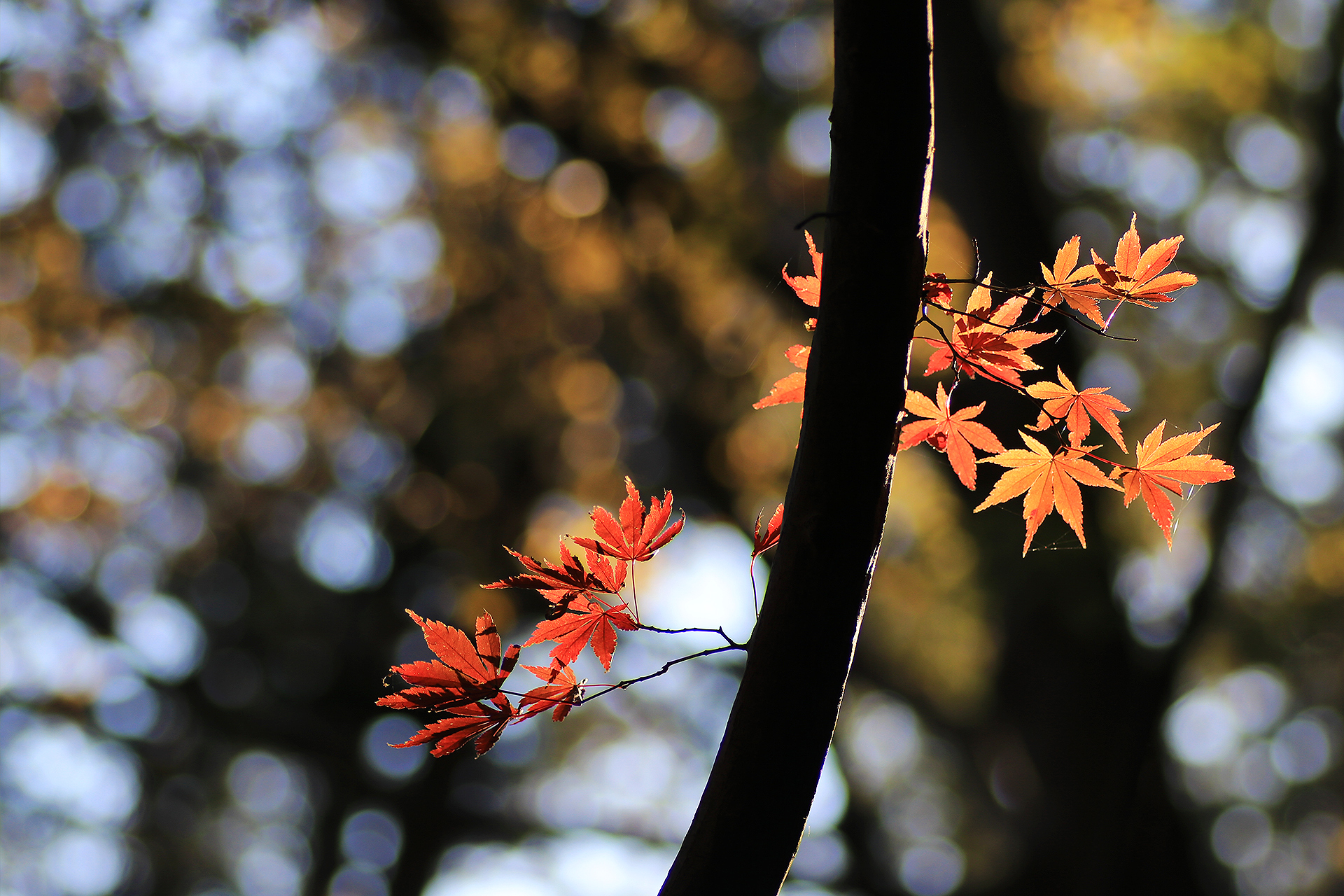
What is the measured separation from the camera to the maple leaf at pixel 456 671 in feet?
2.49

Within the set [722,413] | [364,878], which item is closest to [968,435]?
[722,413]

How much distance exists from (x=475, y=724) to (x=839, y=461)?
46 cm

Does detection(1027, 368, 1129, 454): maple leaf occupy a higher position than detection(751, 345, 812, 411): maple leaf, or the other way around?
detection(1027, 368, 1129, 454): maple leaf

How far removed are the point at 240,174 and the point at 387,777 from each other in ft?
13.8

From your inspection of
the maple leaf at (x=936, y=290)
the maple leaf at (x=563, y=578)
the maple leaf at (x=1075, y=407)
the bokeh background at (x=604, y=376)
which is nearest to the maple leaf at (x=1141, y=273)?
the maple leaf at (x=1075, y=407)

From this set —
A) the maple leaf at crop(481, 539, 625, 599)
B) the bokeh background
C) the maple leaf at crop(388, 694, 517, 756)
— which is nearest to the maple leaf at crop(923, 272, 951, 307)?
the maple leaf at crop(481, 539, 625, 599)

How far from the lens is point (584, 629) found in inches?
34.5

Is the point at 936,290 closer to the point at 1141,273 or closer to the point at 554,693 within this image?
the point at 1141,273

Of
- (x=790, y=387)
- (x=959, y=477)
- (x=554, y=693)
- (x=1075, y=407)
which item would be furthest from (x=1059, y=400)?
(x=554, y=693)

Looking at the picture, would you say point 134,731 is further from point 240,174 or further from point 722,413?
point 722,413

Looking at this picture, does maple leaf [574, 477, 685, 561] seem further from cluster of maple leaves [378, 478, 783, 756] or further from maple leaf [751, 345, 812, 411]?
maple leaf [751, 345, 812, 411]

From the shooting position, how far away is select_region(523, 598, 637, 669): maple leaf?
845 mm

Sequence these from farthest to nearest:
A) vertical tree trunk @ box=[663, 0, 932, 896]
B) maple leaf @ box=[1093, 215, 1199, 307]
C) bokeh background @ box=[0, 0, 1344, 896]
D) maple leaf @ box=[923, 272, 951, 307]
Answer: bokeh background @ box=[0, 0, 1344, 896] < maple leaf @ box=[1093, 215, 1199, 307] < maple leaf @ box=[923, 272, 951, 307] < vertical tree trunk @ box=[663, 0, 932, 896]

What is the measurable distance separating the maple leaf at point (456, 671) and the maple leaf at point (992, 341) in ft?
1.79
